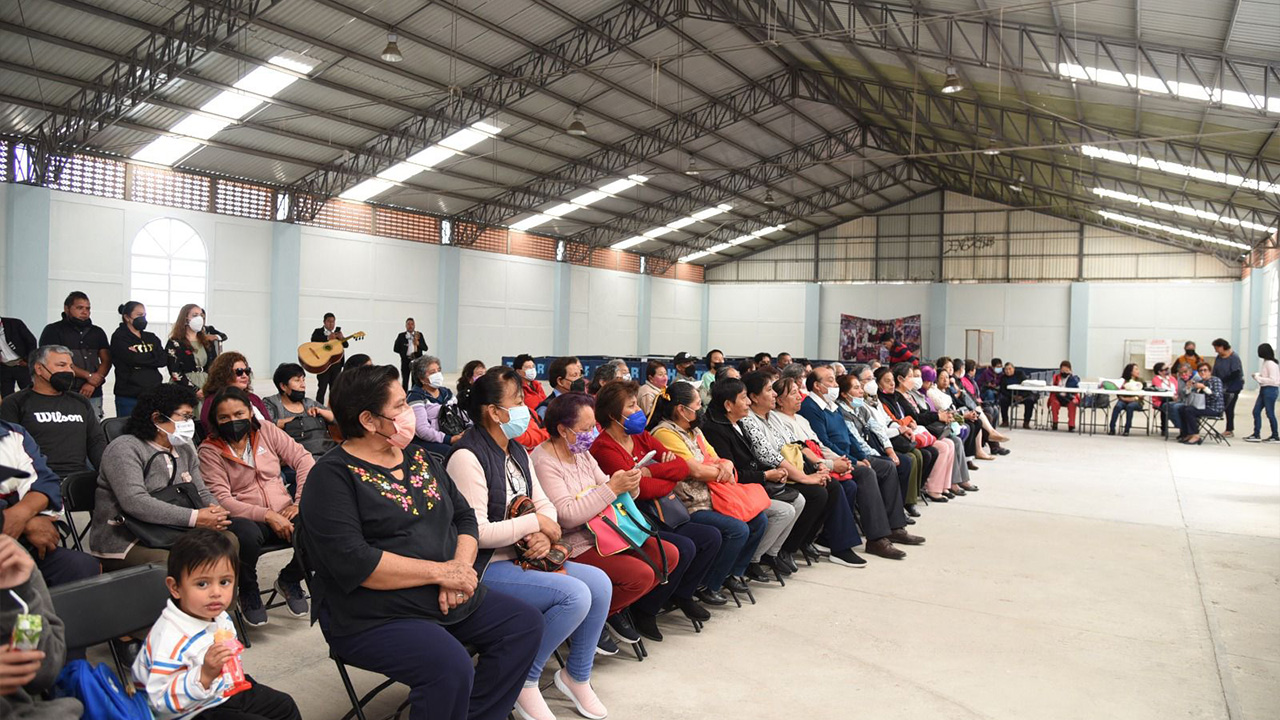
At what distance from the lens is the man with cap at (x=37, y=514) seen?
2869 millimetres

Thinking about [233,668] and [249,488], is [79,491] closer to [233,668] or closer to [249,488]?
[249,488]

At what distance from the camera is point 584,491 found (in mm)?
3389

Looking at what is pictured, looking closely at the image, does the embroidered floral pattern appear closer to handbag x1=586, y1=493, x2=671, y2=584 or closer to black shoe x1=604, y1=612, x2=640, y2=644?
handbag x1=586, y1=493, x2=671, y2=584

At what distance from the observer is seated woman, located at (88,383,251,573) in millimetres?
3275

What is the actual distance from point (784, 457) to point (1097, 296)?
80.6ft

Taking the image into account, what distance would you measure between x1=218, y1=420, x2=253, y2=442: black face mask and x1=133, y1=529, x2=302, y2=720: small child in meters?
1.51

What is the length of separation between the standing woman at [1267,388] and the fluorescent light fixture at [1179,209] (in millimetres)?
7388

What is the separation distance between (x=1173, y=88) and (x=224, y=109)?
13992 mm

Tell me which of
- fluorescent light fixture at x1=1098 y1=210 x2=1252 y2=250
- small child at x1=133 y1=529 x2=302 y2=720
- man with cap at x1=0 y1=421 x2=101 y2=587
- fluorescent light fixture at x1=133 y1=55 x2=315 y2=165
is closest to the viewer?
small child at x1=133 y1=529 x2=302 y2=720

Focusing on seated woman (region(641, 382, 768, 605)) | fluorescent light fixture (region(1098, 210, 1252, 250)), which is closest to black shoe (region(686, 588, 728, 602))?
seated woman (region(641, 382, 768, 605))

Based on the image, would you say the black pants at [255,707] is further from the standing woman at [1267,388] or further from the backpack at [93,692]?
the standing woman at [1267,388]

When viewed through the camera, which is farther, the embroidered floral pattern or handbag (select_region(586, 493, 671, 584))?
handbag (select_region(586, 493, 671, 584))

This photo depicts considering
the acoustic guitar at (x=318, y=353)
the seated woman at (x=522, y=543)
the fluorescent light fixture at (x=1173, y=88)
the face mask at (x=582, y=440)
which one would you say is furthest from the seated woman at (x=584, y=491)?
the fluorescent light fixture at (x=1173, y=88)

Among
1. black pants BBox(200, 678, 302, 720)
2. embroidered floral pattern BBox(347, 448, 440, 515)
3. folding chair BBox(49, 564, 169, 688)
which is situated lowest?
black pants BBox(200, 678, 302, 720)
